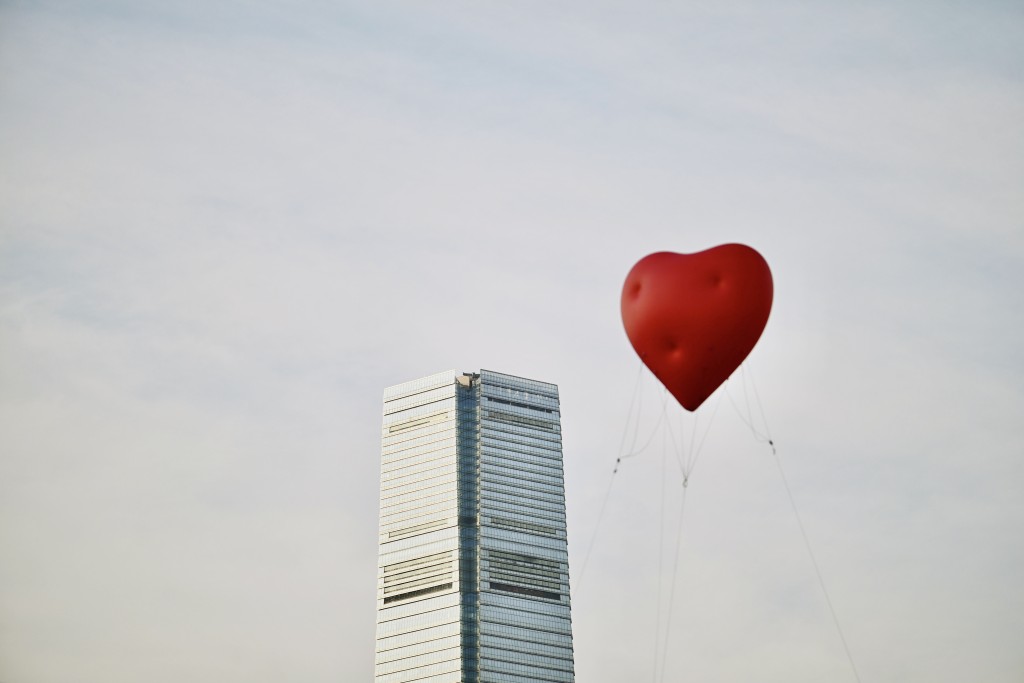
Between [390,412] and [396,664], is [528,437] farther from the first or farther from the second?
[396,664]

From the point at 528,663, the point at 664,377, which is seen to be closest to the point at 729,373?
the point at 664,377

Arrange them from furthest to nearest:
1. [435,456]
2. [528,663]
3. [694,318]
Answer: [435,456] < [528,663] < [694,318]

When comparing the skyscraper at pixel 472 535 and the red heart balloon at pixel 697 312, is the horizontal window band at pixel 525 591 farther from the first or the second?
the red heart balloon at pixel 697 312

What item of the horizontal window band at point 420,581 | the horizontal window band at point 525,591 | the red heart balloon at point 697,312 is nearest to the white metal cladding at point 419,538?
the horizontal window band at point 420,581

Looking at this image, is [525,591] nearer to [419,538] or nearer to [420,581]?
[420,581]

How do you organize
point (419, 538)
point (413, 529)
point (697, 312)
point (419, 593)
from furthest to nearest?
point (413, 529), point (419, 538), point (419, 593), point (697, 312)

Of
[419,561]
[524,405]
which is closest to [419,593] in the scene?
[419,561]
